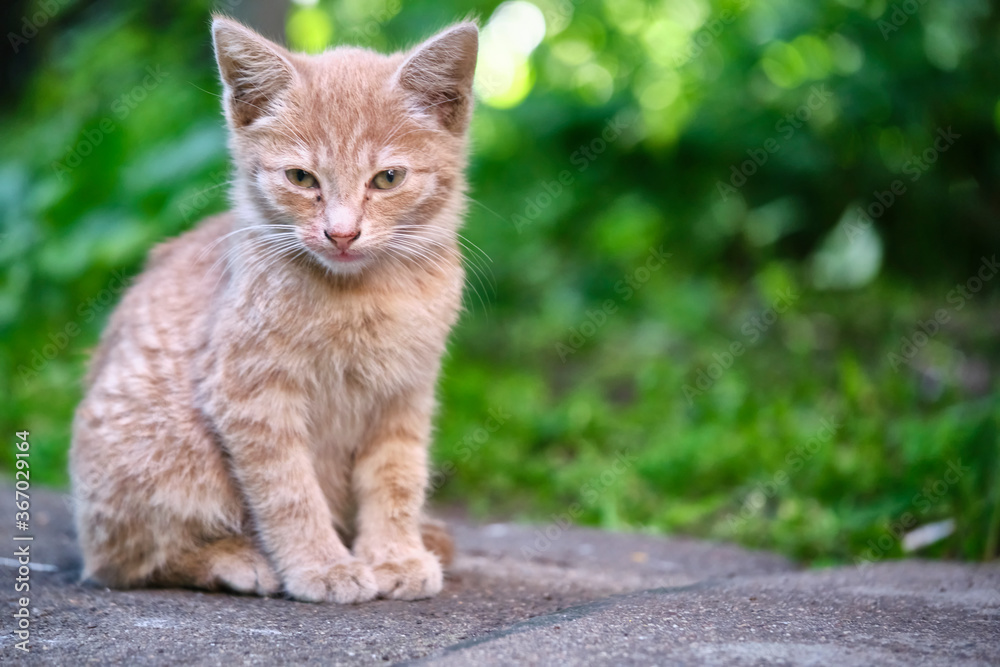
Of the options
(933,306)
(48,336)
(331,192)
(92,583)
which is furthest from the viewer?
(933,306)

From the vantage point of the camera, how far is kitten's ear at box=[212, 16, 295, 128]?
2.69 meters

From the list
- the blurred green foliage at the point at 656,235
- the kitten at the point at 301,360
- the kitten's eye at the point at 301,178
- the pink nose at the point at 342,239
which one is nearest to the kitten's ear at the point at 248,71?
the kitten at the point at 301,360

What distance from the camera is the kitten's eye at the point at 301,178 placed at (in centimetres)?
262

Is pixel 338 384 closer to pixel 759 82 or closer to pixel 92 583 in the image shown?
pixel 92 583

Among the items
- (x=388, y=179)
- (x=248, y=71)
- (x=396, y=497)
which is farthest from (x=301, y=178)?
(x=396, y=497)

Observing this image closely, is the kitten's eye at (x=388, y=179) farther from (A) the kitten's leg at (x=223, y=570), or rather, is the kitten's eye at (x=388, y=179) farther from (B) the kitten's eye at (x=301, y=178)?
(A) the kitten's leg at (x=223, y=570)

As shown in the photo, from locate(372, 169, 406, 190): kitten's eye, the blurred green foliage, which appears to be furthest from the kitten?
the blurred green foliage

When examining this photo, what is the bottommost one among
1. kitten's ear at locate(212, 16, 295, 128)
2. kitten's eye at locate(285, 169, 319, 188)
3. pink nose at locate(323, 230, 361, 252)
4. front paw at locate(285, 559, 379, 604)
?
front paw at locate(285, 559, 379, 604)

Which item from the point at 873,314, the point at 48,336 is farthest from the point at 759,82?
the point at 48,336

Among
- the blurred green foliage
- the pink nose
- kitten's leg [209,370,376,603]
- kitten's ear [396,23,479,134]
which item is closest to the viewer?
the pink nose

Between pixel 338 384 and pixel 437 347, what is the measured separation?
33 centimetres

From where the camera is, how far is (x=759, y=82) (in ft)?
20.4

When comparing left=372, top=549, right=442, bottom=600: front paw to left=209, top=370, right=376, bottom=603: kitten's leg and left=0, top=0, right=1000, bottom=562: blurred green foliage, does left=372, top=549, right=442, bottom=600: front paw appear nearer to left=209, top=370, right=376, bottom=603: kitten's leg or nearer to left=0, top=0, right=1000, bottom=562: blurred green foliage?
left=209, top=370, right=376, bottom=603: kitten's leg

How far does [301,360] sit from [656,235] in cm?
456
